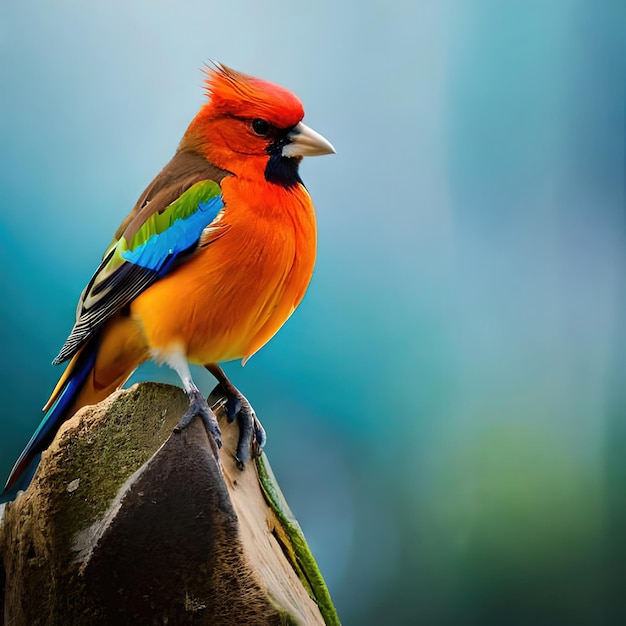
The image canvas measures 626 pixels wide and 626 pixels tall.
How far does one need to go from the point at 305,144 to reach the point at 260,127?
0.12 metres

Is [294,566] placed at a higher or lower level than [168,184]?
lower

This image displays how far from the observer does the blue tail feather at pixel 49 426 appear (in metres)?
1.77

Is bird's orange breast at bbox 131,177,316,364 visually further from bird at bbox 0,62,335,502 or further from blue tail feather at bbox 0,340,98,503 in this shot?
blue tail feather at bbox 0,340,98,503

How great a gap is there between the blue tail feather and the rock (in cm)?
11

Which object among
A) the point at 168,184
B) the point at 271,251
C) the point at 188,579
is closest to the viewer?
the point at 188,579

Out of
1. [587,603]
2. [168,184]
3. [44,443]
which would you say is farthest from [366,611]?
[168,184]

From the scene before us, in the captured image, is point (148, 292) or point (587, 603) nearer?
point (148, 292)

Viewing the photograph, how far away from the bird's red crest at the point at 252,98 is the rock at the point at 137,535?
0.68m

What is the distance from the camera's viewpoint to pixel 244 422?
1917 mm

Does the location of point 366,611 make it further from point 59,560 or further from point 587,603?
point 59,560

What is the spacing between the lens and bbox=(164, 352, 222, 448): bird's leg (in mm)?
1543

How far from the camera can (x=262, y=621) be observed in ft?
4.83

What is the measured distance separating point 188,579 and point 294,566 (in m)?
0.42

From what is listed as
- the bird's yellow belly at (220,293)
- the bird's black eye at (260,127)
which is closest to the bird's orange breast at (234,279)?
the bird's yellow belly at (220,293)
